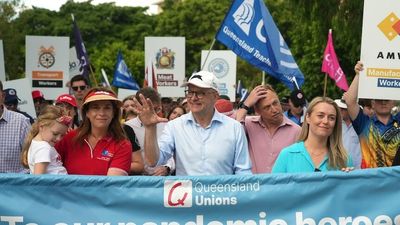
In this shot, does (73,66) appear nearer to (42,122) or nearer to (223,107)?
(223,107)

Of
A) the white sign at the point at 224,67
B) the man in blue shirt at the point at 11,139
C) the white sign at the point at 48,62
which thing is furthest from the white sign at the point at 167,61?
the man in blue shirt at the point at 11,139

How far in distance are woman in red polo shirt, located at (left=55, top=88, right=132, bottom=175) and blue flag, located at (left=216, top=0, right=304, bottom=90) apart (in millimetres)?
3859

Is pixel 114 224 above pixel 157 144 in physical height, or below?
below

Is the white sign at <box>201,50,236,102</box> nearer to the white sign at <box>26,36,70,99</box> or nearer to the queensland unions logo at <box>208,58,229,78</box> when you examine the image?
the queensland unions logo at <box>208,58,229,78</box>

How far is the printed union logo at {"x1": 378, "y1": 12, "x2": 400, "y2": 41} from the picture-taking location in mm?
7094

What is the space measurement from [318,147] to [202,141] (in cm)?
83

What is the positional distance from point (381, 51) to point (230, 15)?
11.9 feet

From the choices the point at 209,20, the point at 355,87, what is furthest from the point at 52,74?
the point at 209,20

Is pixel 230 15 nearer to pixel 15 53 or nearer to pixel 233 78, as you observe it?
pixel 233 78

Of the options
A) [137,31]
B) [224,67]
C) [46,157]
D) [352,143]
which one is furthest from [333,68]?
[137,31]

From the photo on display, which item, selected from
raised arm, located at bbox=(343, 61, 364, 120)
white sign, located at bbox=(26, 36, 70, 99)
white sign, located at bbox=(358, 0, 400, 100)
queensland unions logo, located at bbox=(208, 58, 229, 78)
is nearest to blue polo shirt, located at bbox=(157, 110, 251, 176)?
raised arm, located at bbox=(343, 61, 364, 120)

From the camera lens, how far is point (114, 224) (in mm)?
5434

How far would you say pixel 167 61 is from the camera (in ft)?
58.2

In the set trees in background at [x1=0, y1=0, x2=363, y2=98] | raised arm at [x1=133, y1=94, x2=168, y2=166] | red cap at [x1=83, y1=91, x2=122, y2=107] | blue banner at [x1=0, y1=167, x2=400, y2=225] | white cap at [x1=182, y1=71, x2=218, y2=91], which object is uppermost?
trees in background at [x1=0, y1=0, x2=363, y2=98]
